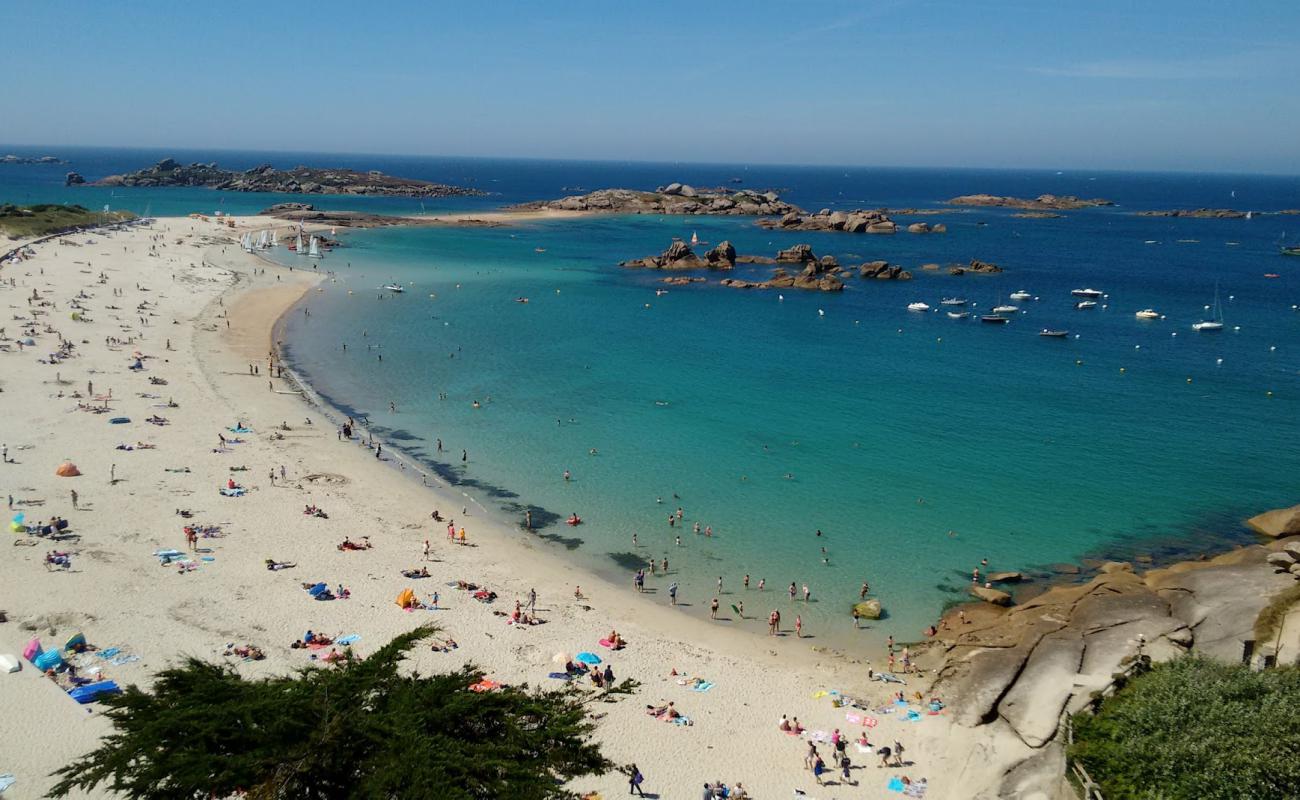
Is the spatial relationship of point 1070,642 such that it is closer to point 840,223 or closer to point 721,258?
point 721,258

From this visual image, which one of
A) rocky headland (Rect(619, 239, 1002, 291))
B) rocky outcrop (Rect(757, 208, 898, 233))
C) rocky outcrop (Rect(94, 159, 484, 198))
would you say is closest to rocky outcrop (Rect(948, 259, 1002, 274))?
rocky headland (Rect(619, 239, 1002, 291))

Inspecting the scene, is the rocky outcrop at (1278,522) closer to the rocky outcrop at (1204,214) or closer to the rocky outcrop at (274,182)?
the rocky outcrop at (1204,214)

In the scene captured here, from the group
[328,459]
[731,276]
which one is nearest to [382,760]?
[328,459]

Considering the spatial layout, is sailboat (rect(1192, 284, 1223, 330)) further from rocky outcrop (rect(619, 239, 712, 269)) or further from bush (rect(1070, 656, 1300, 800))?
bush (rect(1070, 656, 1300, 800))

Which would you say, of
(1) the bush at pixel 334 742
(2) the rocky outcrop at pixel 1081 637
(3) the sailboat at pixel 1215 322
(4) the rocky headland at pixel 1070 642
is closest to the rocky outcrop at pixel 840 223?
(3) the sailboat at pixel 1215 322

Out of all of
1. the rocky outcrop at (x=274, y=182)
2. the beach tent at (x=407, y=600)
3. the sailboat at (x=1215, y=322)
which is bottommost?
the beach tent at (x=407, y=600)
